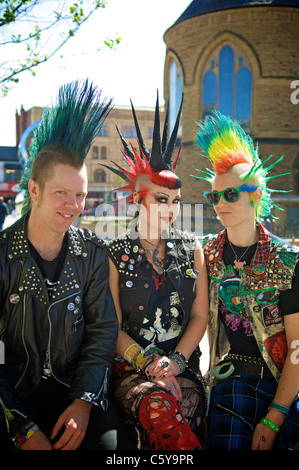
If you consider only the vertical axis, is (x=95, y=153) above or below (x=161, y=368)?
above

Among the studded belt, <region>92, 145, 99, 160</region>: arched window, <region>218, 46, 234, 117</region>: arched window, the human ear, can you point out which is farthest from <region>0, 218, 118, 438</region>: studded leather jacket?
<region>92, 145, 99, 160</region>: arched window

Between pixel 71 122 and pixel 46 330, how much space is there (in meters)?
1.27

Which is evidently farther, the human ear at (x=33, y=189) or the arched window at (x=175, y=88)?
the arched window at (x=175, y=88)

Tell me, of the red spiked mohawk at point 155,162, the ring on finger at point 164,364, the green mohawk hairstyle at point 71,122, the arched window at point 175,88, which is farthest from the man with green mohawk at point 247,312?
the arched window at point 175,88

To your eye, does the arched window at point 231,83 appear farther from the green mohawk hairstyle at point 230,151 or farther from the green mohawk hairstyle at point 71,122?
the green mohawk hairstyle at point 71,122

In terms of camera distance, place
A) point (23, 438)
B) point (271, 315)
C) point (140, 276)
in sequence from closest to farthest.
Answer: point (23, 438) → point (271, 315) → point (140, 276)

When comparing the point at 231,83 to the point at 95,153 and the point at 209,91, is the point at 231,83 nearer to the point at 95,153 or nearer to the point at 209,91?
the point at 209,91

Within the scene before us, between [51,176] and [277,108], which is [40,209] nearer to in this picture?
[51,176]

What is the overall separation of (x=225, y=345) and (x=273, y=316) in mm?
453

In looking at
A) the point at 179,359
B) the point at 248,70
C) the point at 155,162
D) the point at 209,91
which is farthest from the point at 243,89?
the point at 179,359

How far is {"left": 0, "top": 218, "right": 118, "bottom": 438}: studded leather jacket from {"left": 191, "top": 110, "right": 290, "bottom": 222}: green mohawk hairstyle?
1.26 metres

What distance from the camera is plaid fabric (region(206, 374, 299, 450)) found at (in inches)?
90.0

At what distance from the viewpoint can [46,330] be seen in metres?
2.36

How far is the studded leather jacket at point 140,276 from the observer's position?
2707 millimetres
